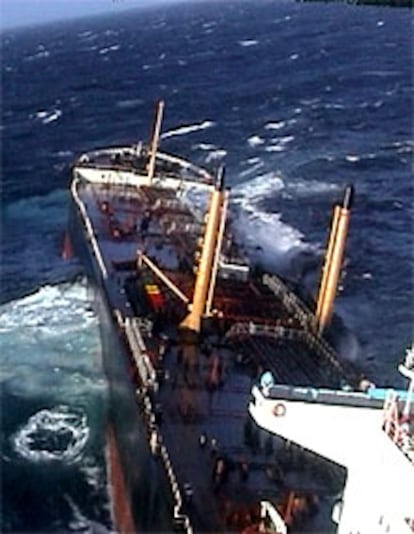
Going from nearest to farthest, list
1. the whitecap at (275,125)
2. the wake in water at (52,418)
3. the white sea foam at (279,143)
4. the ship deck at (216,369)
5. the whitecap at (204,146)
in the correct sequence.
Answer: the ship deck at (216,369) < the wake in water at (52,418) < the white sea foam at (279,143) < the whitecap at (204,146) < the whitecap at (275,125)

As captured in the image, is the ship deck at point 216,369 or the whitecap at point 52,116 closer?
the ship deck at point 216,369

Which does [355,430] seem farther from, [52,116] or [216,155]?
[52,116]

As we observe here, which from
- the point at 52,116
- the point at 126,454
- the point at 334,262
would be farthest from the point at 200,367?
the point at 52,116

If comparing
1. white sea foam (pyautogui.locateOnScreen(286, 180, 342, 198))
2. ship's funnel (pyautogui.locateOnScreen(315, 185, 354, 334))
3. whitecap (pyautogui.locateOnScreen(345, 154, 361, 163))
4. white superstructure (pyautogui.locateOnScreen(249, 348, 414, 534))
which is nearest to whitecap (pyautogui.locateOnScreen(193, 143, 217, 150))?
whitecap (pyautogui.locateOnScreen(345, 154, 361, 163))

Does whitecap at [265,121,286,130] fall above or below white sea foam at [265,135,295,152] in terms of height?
below

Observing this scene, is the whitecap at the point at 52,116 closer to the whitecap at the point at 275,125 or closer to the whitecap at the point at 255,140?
the whitecap at the point at 275,125

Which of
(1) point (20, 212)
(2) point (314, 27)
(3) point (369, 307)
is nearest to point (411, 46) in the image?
(2) point (314, 27)

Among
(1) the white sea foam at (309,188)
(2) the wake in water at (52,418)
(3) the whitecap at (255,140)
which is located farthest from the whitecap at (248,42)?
(2) the wake in water at (52,418)

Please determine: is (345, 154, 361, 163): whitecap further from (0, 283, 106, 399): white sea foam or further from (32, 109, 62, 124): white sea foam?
(32, 109, 62, 124): white sea foam
